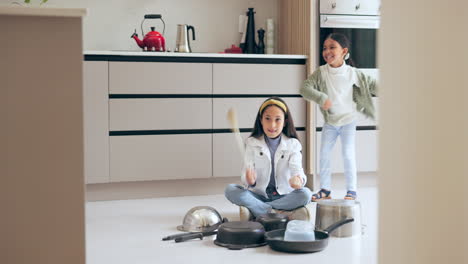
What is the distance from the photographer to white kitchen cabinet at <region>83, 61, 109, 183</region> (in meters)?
3.80

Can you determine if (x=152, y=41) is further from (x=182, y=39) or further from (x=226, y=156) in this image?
(x=226, y=156)

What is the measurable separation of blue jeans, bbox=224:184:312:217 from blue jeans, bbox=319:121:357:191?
75cm

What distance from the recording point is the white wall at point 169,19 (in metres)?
4.37

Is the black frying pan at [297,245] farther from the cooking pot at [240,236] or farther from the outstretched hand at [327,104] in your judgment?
the outstretched hand at [327,104]

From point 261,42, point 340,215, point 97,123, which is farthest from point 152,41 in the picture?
point 340,215

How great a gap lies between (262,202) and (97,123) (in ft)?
4.07

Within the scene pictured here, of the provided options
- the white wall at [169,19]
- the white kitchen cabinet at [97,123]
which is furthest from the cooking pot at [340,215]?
the white wall at [169,19]

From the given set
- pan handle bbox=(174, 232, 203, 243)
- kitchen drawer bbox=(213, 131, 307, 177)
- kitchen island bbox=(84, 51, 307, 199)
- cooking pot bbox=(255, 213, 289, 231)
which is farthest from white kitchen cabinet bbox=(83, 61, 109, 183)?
cooking pot bbox=(255, 213, 289, 231)

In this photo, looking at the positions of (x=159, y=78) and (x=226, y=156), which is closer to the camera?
(x=159, y=78)

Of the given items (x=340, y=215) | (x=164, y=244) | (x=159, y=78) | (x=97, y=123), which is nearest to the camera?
(x=164, y=244)

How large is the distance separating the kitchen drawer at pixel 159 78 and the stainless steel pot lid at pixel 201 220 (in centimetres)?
120

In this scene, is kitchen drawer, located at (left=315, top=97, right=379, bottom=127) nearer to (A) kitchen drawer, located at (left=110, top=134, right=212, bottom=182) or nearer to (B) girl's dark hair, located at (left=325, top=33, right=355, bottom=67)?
(B) girl's dark hair, located at (left=325, top=33, right=355, bottom=67)
